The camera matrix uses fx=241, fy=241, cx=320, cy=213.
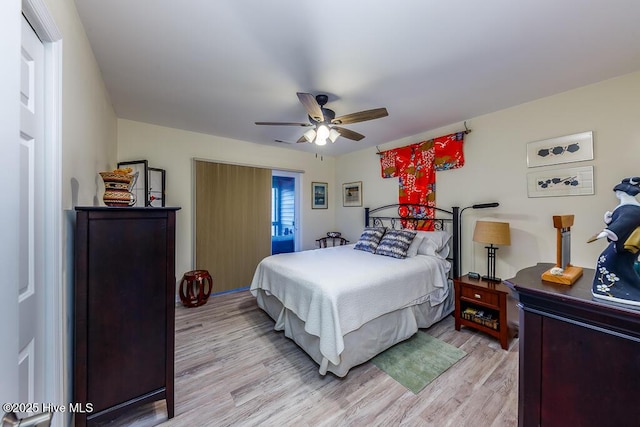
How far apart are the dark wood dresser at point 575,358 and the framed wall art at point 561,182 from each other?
182cm

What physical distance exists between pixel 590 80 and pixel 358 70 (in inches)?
81.4

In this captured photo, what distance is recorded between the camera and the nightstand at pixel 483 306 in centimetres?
230

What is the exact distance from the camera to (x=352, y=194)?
4.69m

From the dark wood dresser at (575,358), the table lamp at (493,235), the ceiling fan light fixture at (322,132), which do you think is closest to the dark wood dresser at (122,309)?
the ceiling fan light fixture at (322,132)

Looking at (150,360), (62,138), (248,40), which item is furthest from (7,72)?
Result: (150,360)

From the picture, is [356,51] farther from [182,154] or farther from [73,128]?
[182,154]

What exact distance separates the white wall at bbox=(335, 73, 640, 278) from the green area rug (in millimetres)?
1201

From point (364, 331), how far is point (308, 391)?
24.6 inches

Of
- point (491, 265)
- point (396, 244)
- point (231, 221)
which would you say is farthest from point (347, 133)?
point (231, 221)

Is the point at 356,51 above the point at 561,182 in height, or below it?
above

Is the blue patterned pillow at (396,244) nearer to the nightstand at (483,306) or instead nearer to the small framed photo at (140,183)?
the nightstand at (483,306)

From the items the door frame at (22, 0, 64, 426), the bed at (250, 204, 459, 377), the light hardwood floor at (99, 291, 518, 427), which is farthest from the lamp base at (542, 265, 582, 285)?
the door frame at (22, 0, 64, 426)

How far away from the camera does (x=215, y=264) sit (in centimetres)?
376

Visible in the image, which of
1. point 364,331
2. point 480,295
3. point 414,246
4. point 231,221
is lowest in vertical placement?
point 364,331
